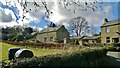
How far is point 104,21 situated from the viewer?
52406 millimetres

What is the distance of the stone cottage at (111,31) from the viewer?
45438 millimetres

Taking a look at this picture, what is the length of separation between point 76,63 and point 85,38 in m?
55.6

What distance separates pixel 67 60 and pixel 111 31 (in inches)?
1467

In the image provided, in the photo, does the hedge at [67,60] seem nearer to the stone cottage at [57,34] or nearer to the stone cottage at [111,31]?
the stone cottage at [111,31]

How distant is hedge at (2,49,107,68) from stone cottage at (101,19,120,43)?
3011 centimetres

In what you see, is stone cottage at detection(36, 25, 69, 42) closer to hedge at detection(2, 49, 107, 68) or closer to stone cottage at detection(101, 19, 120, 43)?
stone cottage at detection(101, 19, 120, 43)

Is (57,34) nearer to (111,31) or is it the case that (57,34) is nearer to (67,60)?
(111,31)

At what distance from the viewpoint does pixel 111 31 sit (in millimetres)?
46562

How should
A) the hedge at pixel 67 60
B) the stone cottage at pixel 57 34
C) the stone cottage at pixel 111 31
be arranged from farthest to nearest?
the stone cottage at pixel 57 34 → the stone cottage at pixel 111 31 → the hedge at pixel 67 60

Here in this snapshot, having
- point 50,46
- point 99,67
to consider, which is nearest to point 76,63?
point 99,67

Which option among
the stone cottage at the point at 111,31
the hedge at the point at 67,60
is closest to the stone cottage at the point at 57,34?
the stone cottage at the point at 111,31

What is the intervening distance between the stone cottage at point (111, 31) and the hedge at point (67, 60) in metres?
30.1

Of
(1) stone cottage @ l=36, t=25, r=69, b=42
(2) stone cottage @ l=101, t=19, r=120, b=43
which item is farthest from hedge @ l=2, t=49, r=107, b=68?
(1) stone cottage @ l=36, t=25, r=69, b=42

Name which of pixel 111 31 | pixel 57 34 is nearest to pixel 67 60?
pixel 111 31
